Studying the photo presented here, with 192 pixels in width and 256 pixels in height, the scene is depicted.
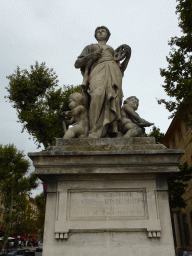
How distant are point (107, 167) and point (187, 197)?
2670 cm

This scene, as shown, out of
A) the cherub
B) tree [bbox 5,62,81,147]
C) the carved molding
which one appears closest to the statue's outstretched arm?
the cherub

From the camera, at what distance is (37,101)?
23734 mm

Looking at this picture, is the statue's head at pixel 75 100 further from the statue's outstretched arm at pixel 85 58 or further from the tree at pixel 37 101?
the tree at pixel 37 101

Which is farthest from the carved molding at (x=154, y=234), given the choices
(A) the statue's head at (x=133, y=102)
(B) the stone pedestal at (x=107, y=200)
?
(A) the statue's head at (x=133, y=102)

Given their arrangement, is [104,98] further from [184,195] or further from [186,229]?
[186,229]

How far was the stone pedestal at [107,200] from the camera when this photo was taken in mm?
3889

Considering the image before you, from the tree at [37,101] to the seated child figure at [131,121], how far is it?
17271 millimetres

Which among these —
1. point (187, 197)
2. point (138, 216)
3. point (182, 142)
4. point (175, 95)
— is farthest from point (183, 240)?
point (138, 216)

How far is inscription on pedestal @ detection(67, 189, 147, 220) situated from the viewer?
406 cm

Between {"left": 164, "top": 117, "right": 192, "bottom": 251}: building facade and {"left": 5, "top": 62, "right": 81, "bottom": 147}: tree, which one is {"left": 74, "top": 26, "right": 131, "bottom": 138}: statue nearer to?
{"left": 5, "top": 62, "right": 81, "bottom": 147}: tree

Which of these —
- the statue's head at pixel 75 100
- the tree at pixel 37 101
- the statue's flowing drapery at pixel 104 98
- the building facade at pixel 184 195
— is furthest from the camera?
the building facade at pixel 184 195

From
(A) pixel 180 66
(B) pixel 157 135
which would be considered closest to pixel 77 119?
(A) pixel 180 66

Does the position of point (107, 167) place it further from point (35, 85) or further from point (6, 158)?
point (6, 158)

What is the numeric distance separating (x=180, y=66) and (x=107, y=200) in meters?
12.5
